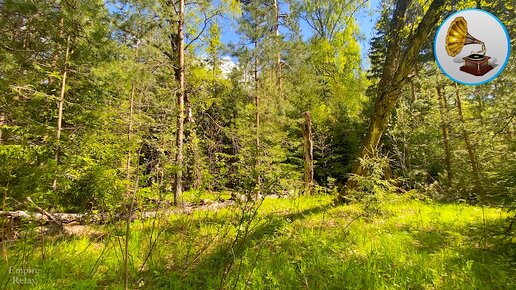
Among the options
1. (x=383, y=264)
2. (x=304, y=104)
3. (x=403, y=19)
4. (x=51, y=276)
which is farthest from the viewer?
(x=304, y=104)

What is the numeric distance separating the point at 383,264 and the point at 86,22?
7.11 m

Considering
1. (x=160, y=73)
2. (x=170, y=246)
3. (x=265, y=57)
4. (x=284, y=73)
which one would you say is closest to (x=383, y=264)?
(x=170, y=246)

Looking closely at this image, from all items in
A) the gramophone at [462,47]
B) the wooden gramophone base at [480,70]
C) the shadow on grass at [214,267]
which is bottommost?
the shadow on grass at [214,267]

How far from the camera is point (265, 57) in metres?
10.8

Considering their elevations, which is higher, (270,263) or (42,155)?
(42,155)

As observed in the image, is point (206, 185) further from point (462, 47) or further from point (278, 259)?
point (462, 47)

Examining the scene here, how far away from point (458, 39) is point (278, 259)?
3587 millimetres

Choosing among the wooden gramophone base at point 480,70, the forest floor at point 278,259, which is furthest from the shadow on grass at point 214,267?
the wooden gramophone base at point 480,70

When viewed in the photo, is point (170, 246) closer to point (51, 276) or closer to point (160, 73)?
point (51, 276)

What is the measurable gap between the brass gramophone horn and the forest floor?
7.73 ft

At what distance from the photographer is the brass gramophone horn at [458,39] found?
325 centimetres

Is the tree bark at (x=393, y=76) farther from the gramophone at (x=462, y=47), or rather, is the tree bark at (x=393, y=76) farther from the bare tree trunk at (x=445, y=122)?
the bare tree trunk at (x=445, y=122)

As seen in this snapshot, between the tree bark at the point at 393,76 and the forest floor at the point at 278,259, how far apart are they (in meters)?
1.80

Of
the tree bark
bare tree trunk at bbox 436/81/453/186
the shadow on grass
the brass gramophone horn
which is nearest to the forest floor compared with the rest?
the shadow on grass
